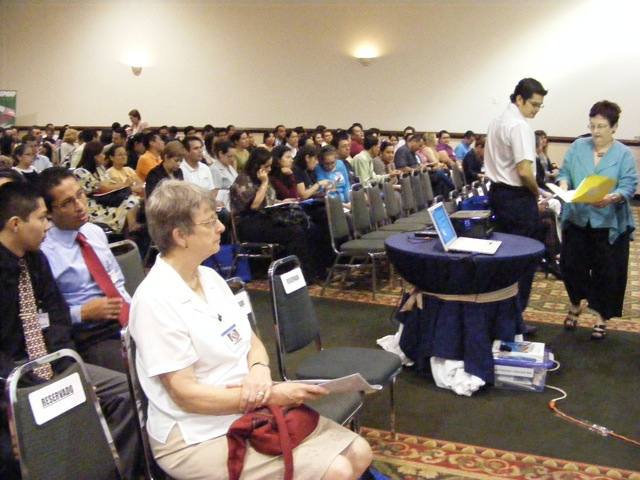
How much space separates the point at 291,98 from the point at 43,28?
625 cm

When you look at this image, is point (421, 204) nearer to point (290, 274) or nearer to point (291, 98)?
point (290, 274)

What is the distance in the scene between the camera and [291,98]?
12.4 metres

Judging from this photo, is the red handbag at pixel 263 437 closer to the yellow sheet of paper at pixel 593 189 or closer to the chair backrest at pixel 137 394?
the chair backrest at pixel 137 394

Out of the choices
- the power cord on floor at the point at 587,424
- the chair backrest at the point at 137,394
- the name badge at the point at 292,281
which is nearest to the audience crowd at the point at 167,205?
the chair backrest at the point at 137,394

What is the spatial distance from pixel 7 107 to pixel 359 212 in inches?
463

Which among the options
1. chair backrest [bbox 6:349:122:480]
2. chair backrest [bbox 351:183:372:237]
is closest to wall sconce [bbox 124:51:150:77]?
chair backrest [bbox 351:183:372:237]

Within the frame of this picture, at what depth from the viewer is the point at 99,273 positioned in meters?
2.65

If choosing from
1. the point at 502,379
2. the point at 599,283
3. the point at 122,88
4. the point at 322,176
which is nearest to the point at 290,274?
the point at 502,379

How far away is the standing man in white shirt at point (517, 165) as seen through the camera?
12.6 ft

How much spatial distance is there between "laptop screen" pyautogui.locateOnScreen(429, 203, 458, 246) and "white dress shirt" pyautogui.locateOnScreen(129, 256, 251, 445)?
166 cm

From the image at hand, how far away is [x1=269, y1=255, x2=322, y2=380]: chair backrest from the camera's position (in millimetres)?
2520

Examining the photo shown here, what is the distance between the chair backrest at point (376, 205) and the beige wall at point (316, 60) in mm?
5911

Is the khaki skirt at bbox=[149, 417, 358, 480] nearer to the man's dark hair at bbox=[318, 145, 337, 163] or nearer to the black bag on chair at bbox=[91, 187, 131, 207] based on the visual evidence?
the black bag on chair at bbox=[91, 187, 131, 207]

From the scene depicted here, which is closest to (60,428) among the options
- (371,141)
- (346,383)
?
(346,383)
